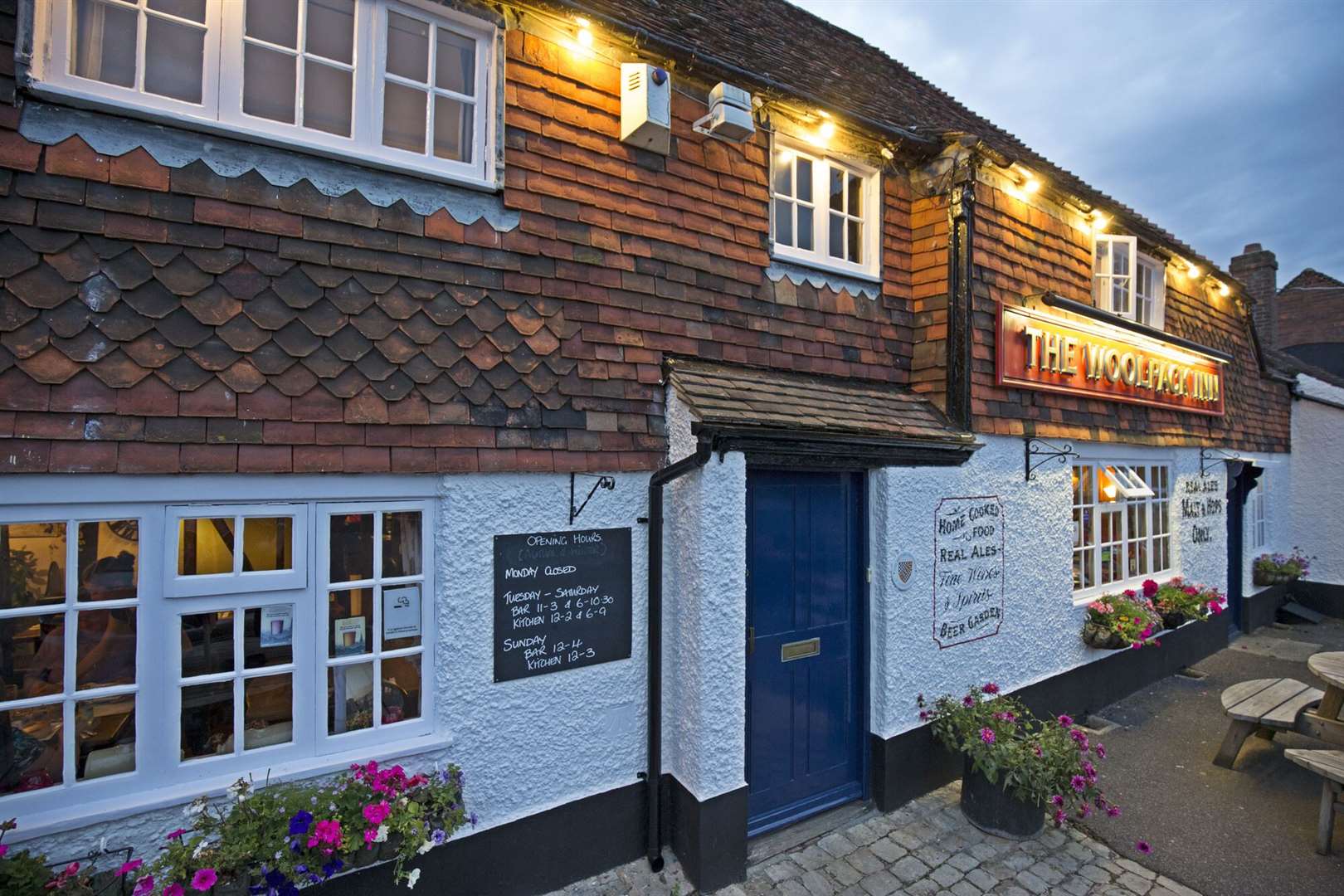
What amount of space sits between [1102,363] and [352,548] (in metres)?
7.34

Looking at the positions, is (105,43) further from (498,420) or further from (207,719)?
(207,719)

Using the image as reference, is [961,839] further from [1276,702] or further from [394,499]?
[394,499]

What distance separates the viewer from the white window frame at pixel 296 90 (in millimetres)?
2807

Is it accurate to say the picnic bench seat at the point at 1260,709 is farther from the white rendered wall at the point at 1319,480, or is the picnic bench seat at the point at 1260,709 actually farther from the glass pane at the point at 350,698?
the white rendered wall at the point at 1319,480

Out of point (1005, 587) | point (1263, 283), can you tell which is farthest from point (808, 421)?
point (1263, 283)

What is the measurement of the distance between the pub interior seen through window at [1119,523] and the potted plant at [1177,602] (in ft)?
0.80

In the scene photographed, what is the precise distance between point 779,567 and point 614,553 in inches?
47.3

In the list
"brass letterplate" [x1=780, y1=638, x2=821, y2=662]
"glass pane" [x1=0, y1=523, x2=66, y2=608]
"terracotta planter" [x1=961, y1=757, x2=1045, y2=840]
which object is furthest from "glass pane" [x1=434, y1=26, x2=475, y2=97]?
"terracotta planter" [x1=961, y1=757, x2=1045, y2=840]

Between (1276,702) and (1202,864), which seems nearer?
(1202,864)

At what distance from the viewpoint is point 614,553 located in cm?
402

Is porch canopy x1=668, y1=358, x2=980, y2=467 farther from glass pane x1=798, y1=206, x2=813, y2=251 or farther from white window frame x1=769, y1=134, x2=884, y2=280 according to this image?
glass pane x1=798, y1=206, x2=813, y2=251

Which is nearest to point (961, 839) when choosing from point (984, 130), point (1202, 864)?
point (1202, 864)

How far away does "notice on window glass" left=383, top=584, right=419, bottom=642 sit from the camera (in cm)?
341

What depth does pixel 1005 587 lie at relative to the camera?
227 inches
